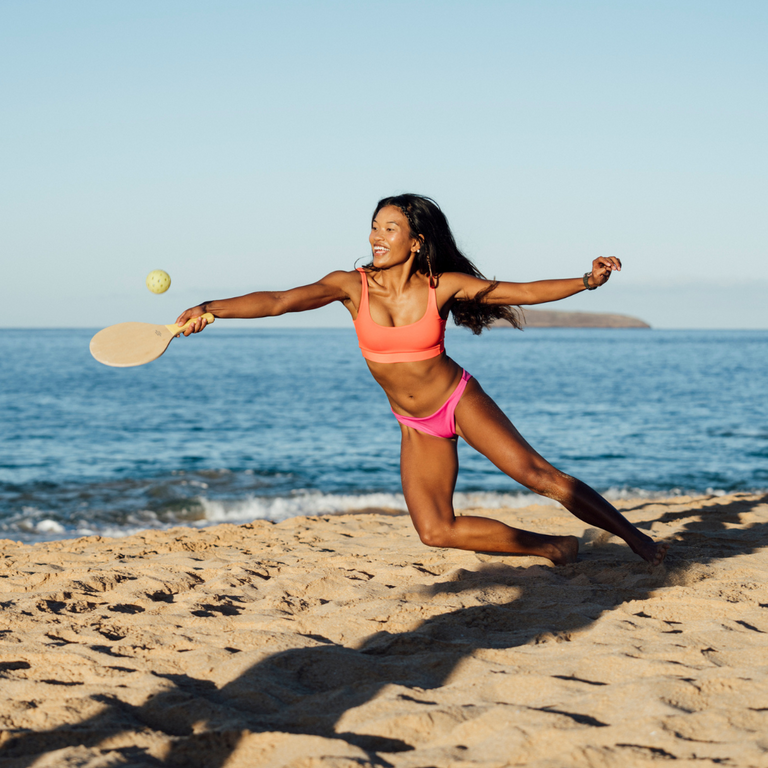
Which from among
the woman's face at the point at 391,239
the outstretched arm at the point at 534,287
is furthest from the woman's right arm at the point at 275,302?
the outstretched arm at the point at 534,287

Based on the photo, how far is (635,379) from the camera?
135 feet

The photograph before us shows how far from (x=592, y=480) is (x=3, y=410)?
2064 centimetres

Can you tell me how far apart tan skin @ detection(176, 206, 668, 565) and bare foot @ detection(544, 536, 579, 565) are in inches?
14.2

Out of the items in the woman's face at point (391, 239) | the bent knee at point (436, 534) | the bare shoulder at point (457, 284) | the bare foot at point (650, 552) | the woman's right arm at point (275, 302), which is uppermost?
the woman's face at point (391, 239)

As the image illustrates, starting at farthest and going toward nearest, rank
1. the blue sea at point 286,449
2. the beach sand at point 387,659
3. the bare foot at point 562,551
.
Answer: the blue sea at point 286,449 < the bare foot at point 562,551 < the beach sand at point 387,659

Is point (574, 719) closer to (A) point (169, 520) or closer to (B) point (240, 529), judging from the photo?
(B) point (240, 529)

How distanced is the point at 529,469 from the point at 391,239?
5.39 ft

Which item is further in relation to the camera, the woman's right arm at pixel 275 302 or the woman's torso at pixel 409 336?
the woman's torso at pixel 409 336

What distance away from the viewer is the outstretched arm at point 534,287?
13.7ft

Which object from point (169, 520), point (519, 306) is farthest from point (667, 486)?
point (519, 306)

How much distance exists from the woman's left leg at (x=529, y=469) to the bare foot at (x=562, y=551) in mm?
506

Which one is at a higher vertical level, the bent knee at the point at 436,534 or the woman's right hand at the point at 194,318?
the woman's right hand at the point at 194,318

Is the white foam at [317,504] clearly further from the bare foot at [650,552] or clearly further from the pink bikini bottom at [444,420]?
the pink bikini bottom at [444,420]

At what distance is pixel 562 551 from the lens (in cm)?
511
